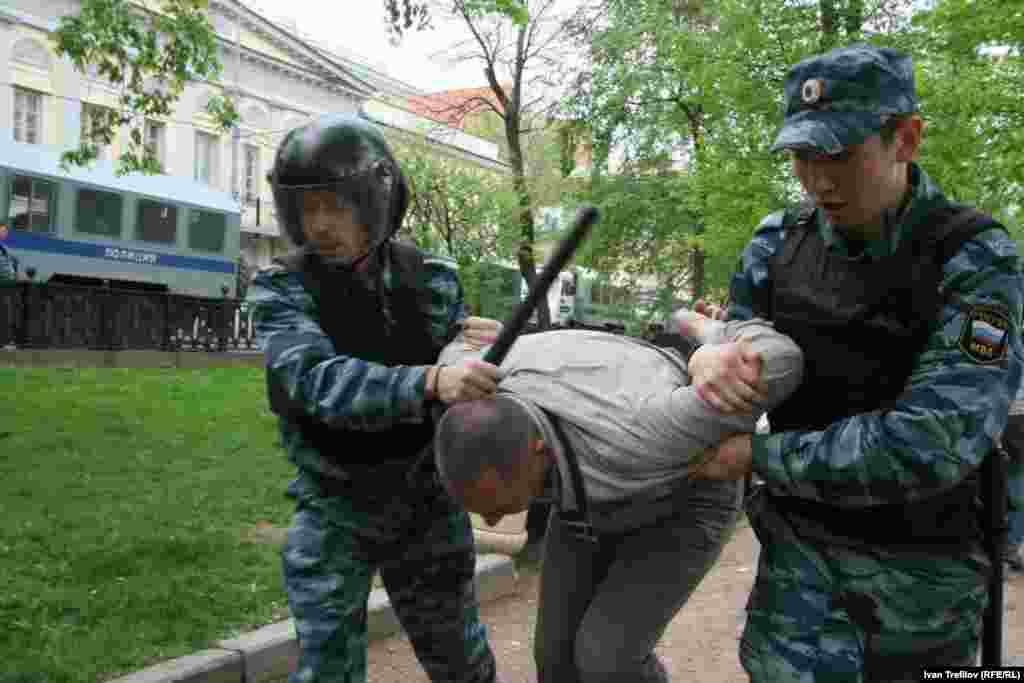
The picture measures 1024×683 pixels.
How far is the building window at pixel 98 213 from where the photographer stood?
24969 mm

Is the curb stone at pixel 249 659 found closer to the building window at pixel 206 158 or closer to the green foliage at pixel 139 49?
the green foliage at pixel 139 49

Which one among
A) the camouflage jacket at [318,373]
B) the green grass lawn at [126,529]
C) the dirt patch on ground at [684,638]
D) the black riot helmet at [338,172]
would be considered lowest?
the dirt patch on ground at [684,638]

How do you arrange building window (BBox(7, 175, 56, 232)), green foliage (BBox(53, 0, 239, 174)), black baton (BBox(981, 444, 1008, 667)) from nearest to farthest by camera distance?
black baton (BBox(981, 444, 1008, 667)) → green foliage (BBox(53, 0, 239, 174)) → building window (BBox(7, 175, 56, 232))

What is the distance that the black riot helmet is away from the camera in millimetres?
2711

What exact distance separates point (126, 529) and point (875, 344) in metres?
5.18

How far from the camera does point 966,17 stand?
11258 millimetres

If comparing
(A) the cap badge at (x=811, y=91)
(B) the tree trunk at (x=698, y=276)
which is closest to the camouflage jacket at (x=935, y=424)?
(A) the cap badge at (x=811, y=91)

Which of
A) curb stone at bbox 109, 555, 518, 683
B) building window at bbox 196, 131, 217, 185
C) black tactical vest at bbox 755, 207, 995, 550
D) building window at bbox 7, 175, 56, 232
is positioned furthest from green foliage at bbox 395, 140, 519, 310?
black tactical vest at bbox 755, 207, 995, 550

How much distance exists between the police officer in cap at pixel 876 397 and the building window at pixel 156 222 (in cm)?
2709

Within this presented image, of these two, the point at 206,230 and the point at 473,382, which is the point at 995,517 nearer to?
the point at 473,382

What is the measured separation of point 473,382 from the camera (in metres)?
2.20

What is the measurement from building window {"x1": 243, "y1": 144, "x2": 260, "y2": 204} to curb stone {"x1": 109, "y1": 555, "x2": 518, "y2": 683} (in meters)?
35.9

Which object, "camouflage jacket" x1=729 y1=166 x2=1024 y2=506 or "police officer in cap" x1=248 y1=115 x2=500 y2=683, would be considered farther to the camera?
"police officer in cap" x1=248 y1=115 x2=500 y2=683

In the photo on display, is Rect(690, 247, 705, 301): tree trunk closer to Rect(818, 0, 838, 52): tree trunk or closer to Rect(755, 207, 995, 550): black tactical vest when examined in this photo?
Rect(818, 0, 838, 52): tree trunk
